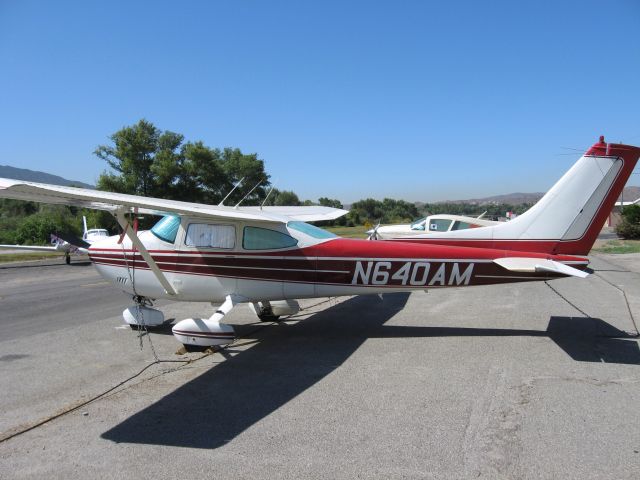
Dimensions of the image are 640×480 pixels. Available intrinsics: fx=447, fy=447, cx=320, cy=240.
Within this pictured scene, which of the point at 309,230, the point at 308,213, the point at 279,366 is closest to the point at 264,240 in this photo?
the point at 309,230

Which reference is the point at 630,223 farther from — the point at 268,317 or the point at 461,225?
the point at 268,317

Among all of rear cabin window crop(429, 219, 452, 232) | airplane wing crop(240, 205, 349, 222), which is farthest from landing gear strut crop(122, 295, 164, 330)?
rear cabin window crop(429, 219, 452, 232)

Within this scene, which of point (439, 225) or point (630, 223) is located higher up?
point (439, 225)

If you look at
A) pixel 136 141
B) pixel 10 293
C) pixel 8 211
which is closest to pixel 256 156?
pixel 136 141

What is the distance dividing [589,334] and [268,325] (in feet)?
18.1

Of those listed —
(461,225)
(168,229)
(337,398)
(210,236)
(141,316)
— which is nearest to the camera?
(337,398)

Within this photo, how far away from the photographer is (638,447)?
12.1ft

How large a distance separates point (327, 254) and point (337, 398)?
2.71 m

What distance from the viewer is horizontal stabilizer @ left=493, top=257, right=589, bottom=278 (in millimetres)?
6250

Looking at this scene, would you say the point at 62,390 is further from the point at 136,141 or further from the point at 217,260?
the point at 136,141

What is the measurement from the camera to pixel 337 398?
16.0 ft

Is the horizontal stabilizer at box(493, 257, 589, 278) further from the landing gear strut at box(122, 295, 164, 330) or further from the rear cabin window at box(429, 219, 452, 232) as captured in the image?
the rear cabin window at box(429, 219, 452, 232)

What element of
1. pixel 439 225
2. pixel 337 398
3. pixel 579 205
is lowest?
pixel 337 398

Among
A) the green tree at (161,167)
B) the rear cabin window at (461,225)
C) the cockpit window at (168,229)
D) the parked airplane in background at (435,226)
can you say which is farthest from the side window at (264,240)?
the green tree at (161,167)
